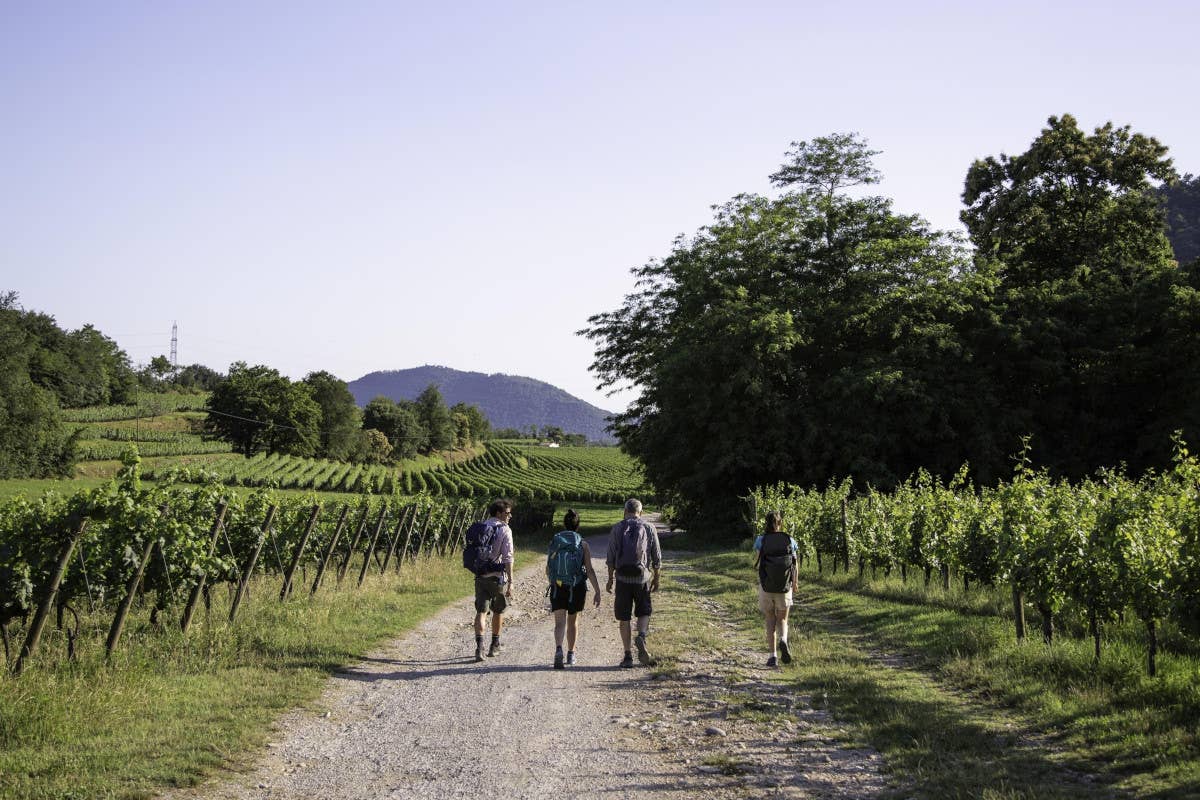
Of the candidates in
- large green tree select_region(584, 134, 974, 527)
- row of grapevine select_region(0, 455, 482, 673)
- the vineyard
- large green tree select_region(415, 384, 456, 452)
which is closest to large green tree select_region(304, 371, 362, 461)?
the vineyard

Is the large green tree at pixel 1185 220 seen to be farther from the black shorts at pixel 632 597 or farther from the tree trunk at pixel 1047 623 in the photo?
the black shorts at pixel 632 597

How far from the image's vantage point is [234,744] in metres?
6.26

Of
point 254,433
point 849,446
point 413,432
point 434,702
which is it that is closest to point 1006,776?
point 434,702

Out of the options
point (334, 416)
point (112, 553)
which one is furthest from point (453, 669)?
point (334, 416)

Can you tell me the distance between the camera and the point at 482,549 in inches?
401

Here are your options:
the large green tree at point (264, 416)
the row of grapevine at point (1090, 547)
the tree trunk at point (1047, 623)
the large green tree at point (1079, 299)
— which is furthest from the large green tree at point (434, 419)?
the tree trunk at point (1047, 623)

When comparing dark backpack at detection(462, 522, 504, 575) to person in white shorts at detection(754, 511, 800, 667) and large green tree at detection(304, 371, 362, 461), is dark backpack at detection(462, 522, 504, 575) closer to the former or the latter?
person in white shorts at detection(754, 511, 800, 667)

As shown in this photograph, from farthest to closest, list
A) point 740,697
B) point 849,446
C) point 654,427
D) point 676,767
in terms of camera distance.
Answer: point 654,427 → point 849,446 → point 740,697 → point 676,767

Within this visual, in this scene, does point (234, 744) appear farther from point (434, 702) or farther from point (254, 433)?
point (254, 433)

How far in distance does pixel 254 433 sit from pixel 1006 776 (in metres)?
97.5

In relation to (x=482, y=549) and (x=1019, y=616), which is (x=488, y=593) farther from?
(x=1019, y=616)

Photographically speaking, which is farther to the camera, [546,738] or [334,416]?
[334,416]

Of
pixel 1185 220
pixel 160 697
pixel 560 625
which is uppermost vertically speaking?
pixel 1185 220

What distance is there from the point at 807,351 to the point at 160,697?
32.2 m
